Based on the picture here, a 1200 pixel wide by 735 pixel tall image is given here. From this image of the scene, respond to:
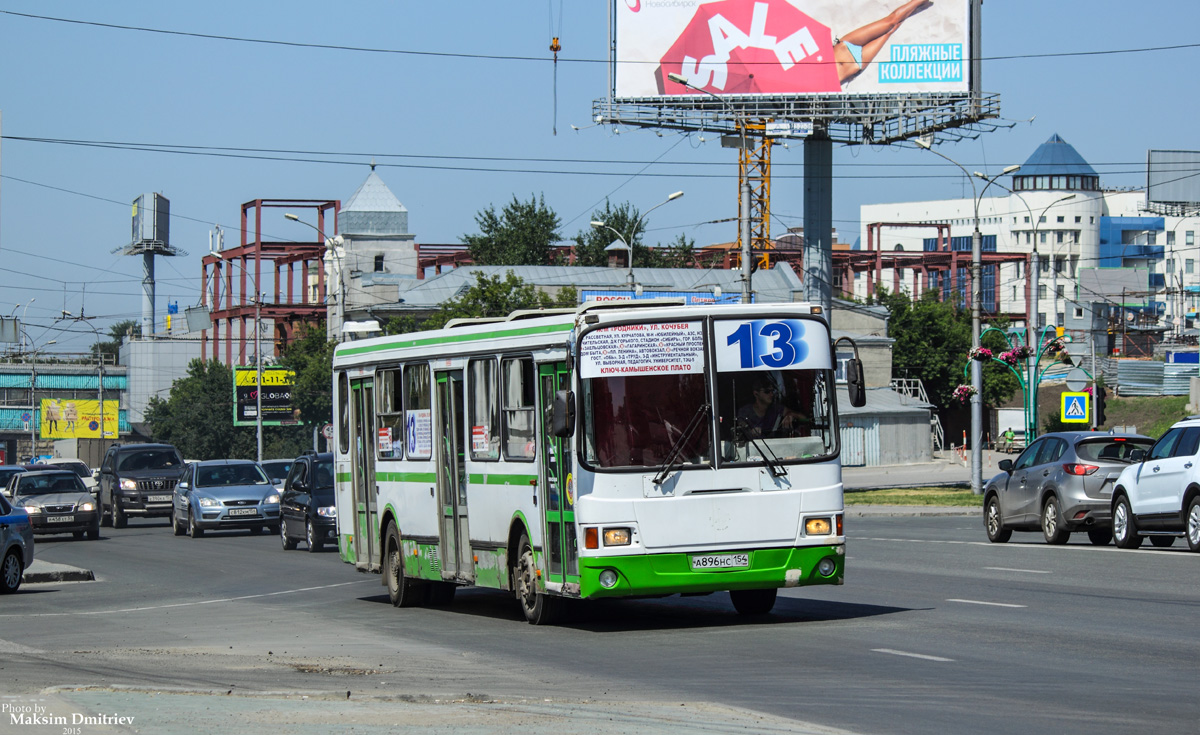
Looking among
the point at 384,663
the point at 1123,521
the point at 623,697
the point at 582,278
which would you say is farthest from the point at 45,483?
the point at 582,278

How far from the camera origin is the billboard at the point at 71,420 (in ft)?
406

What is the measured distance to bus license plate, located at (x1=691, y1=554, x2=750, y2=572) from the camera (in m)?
12.6

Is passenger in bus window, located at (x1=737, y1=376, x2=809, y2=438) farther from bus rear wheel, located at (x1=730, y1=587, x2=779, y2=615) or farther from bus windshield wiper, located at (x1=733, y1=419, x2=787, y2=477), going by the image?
bus rear wheel, located at (x1=730, y1=587, x2=779, y2=615)

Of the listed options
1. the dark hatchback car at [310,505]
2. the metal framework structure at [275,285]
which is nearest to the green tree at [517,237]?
the metal framework structure at [275,285]

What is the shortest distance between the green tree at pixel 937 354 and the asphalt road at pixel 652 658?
257 feet

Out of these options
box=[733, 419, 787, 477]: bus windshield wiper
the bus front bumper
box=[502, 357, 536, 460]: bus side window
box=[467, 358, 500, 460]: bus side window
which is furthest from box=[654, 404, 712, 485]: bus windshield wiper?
box=[467, 358, 500, 460]: bus side window

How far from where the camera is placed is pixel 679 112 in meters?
52.2

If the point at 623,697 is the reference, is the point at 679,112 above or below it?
above

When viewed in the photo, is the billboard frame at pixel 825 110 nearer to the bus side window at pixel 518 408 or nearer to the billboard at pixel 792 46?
the billboard at pixel 792 46

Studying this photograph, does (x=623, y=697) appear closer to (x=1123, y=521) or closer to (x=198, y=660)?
(x=198, y=660)

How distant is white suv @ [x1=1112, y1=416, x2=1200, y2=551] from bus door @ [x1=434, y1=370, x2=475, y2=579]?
10448 millimetres

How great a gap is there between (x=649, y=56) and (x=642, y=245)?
66216 mm

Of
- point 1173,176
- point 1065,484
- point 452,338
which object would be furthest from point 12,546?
point 1173,176

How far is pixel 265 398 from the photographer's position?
85.5 m
